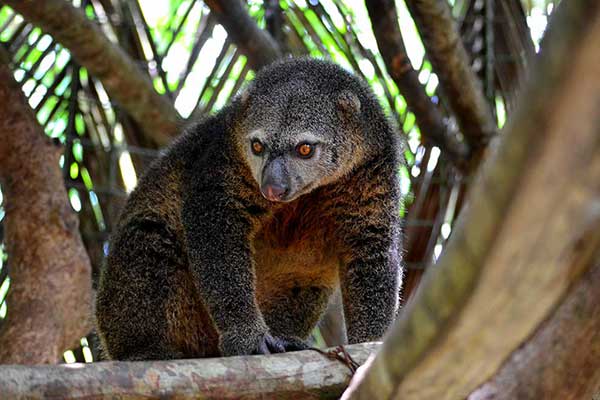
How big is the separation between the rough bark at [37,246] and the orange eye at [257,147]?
2179mm

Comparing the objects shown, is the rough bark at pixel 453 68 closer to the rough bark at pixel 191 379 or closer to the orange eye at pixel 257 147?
the orange eye at pixel 257 147

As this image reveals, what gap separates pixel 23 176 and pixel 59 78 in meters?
2.02

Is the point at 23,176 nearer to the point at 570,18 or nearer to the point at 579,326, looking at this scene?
the point at 579,326

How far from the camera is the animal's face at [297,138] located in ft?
18.7

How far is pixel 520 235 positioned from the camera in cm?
215

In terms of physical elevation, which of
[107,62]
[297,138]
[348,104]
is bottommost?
[297,138]

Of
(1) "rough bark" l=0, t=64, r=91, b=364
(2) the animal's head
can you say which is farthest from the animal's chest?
(1) "rough bark" l=0, t=64, r=91, b=364

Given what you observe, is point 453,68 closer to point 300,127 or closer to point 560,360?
point 300,127

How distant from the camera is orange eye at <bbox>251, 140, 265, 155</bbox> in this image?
227 inches

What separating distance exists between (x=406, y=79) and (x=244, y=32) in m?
1.52

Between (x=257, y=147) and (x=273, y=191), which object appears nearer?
(x=273, y=191)

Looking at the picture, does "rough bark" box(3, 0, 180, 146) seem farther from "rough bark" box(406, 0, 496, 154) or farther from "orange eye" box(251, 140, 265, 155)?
"orange eye" box(251, 140, 265, 155)

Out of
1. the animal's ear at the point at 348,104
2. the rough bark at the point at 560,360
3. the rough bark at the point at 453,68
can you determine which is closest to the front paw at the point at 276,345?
the animal's ear at the point at 348,104

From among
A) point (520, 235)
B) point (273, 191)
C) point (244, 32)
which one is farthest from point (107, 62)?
point (520, 235)
